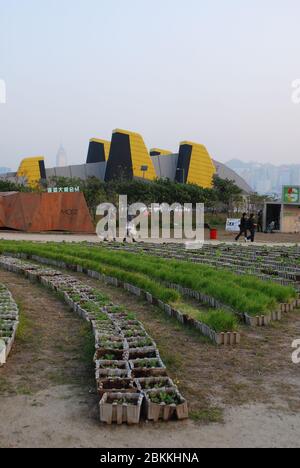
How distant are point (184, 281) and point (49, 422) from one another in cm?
617

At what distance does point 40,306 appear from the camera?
8.78 metres

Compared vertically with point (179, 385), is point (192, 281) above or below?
above

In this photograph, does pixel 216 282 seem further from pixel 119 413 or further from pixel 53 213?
pixel 53 213

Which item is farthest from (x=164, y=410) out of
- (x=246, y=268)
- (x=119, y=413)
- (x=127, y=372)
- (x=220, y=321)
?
(x=246, y=268)

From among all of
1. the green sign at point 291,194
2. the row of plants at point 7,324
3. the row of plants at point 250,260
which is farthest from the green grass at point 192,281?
the green sign at point 291,194

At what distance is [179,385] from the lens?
16.3 ft

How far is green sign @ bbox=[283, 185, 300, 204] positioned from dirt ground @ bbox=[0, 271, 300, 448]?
81.8 ft

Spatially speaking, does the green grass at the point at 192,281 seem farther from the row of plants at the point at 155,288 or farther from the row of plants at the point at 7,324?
the row of plants at the point at 7,324

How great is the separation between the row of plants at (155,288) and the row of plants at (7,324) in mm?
2487

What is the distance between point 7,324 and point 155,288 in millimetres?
3383

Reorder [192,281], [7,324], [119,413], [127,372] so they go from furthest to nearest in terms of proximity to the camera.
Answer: [192,281] → [7,324] → [127,372] → [119,413]

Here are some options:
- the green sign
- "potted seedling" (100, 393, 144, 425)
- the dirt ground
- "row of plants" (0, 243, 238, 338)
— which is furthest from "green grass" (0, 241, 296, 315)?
the green sign

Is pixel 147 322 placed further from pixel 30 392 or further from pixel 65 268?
pixel 65 268
